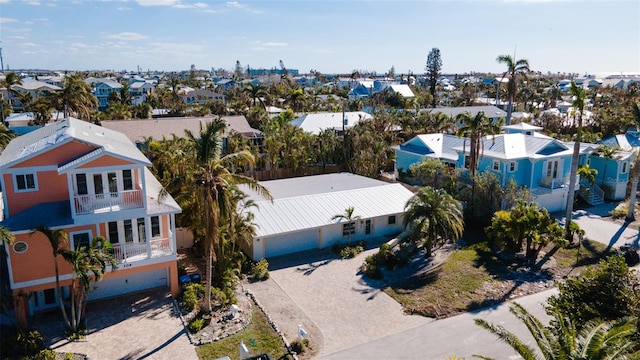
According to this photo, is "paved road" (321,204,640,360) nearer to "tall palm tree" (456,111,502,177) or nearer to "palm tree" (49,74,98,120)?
"tall palm tree" (456,111,502,177)

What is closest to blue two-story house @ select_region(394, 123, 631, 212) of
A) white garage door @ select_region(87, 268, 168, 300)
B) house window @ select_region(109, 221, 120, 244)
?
white garage door @ select_region(87, 268, 168, 300)

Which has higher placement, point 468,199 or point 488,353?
point 468,199

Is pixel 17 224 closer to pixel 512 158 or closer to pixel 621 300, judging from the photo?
pixel 621 300

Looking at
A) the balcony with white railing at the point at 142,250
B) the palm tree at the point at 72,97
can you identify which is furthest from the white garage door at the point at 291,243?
the palm tree at the point at 72,97

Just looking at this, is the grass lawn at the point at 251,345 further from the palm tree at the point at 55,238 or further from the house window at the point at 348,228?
the house window at the point at 348,228

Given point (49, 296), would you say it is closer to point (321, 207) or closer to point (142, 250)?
point (142, 250)

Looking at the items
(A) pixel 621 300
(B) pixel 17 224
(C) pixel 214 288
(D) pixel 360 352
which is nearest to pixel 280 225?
(C) pixel 214 288

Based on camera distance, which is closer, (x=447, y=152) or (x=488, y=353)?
(x=488, y=353)
